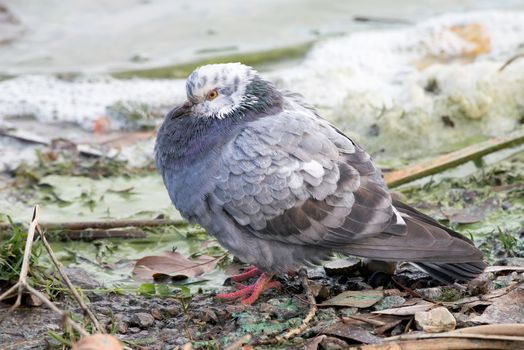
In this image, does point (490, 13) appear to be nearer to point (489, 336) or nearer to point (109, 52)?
point (109, 52)

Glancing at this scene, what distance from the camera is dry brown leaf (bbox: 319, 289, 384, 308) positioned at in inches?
193

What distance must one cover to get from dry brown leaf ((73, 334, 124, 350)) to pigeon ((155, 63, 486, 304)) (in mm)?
1426

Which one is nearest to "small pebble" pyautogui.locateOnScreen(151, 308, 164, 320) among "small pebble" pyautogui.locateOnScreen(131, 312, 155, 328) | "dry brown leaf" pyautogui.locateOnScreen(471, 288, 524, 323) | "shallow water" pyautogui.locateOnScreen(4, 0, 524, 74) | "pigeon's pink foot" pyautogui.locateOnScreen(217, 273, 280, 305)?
"small pebble" pyautogui.locateOnScreen(131, 312, 155, 328)

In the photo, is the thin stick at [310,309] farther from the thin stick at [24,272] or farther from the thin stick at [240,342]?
the thin stick at [24,272]

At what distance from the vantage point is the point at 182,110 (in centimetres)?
558

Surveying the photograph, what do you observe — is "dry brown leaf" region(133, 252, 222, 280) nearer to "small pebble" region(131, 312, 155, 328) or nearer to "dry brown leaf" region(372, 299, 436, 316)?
"small pebble" region(131, 312, 155, 328)

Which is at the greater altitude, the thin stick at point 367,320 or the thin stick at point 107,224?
the thin stick at point 107,224

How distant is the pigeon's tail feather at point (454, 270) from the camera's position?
16.4 feet

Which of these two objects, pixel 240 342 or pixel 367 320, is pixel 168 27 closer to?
pixel 367 320

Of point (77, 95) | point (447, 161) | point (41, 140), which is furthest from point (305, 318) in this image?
point (77, 95)

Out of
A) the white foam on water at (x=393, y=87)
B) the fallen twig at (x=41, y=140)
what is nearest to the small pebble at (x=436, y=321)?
the white foam on water at (x=393, y=87)

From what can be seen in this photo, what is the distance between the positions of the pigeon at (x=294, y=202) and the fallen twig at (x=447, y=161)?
131 centimetres

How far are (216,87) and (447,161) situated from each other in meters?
2.05

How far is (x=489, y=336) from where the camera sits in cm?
422
